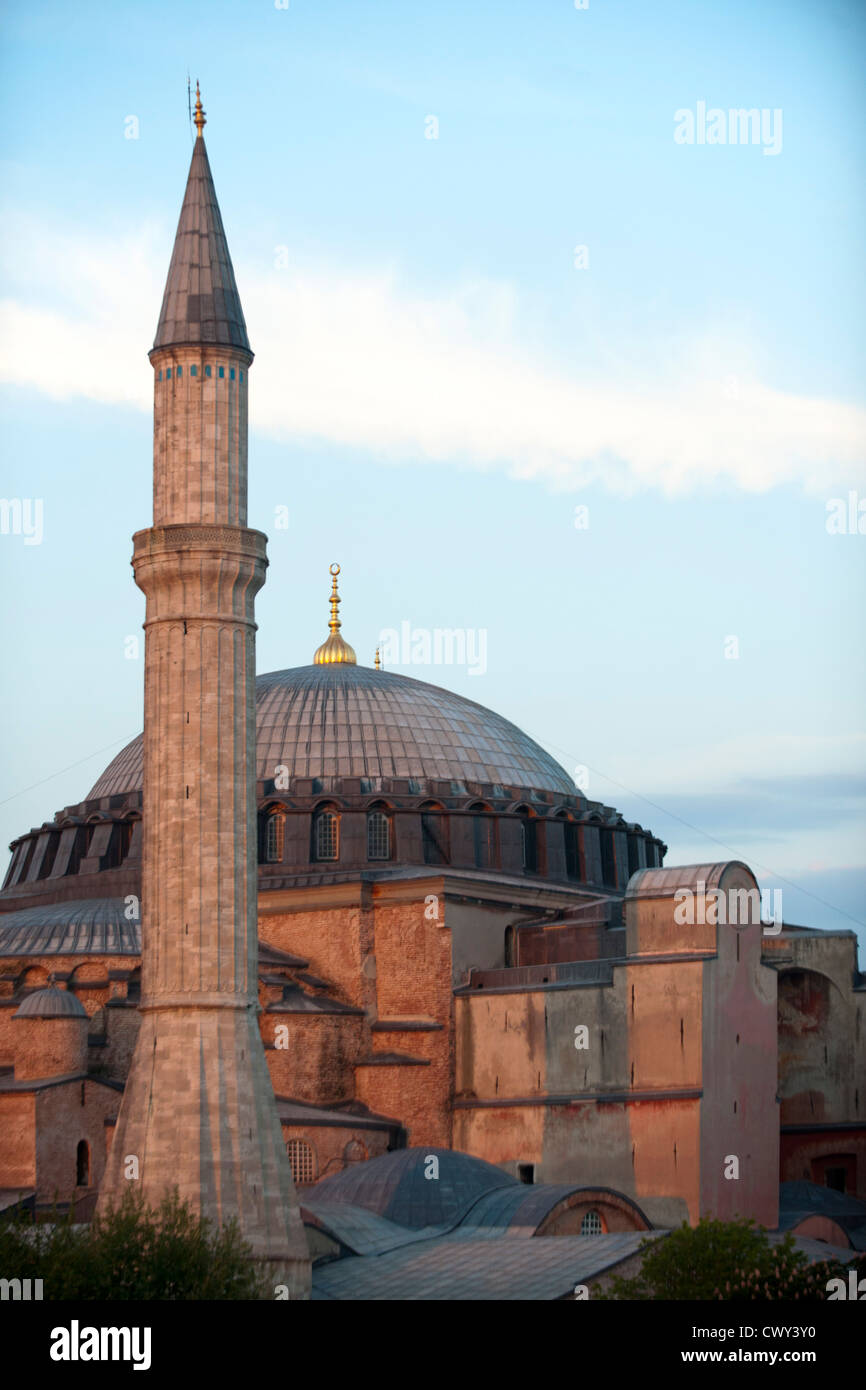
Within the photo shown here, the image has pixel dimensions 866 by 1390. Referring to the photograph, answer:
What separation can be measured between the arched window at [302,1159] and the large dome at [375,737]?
9.07 metres

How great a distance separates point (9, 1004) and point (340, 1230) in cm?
754

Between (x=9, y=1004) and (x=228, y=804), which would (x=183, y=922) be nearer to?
(x=228, y=804)

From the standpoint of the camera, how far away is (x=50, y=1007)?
36062mm

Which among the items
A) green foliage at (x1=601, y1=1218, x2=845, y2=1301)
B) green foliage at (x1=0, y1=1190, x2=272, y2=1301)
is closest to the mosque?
green foliage at (x1=0, y1=1190, x2=272, y2=1301)

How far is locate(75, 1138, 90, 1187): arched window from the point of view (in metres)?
35.1

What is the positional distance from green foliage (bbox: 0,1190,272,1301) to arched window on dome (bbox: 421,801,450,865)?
15.2m

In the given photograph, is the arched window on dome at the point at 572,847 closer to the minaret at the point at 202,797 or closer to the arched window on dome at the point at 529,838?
the arched window on dome at the point at 529,838

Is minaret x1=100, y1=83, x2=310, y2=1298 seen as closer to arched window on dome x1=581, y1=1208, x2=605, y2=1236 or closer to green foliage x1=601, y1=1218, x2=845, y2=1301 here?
green foliage x1=601, y1=1218, x2=845, y2=1301

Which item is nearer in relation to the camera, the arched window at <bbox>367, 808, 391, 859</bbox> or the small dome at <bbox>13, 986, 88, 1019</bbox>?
the small dome at <bbox>13, 986, 88, 1019</bbox>

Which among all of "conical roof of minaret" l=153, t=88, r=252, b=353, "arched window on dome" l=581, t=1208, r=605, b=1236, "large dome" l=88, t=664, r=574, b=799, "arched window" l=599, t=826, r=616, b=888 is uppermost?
"conical roof of minaret" l=153, t=88, r=252, b=353

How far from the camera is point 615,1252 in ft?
103
